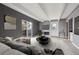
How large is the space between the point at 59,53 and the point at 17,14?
1.24 m

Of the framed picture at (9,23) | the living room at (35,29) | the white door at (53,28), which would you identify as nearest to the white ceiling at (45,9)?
the living room at (35,29)

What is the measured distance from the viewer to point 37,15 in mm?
2164

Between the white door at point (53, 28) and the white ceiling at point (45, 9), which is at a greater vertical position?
the white ceiling at point (45, 9)

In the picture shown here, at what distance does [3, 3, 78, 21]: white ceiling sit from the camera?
1.93m

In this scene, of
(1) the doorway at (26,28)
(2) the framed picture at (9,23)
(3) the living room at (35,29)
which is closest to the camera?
(3) the living room at (35,29)

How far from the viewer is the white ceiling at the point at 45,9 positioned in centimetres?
193

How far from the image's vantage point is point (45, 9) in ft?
6.88

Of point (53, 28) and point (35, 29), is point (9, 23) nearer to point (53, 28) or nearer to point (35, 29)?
point (35, 29)

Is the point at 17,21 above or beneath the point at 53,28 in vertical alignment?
above

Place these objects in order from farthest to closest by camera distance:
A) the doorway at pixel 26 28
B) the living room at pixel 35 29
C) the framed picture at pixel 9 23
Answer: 1. the doorway at pixel 26 28
2. the framed picture at pixel 9 23
3. the living room at pixel 35 29

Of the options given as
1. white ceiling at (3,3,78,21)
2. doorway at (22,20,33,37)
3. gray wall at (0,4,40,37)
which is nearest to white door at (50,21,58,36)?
white ceiling at (3,3,78,21)

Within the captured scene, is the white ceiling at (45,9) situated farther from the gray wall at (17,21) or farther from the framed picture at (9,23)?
the framed picture at (9,23)

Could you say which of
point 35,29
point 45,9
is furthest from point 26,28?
point 45,9

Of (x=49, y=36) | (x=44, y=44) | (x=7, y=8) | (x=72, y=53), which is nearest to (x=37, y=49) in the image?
(x=44, y=44)
